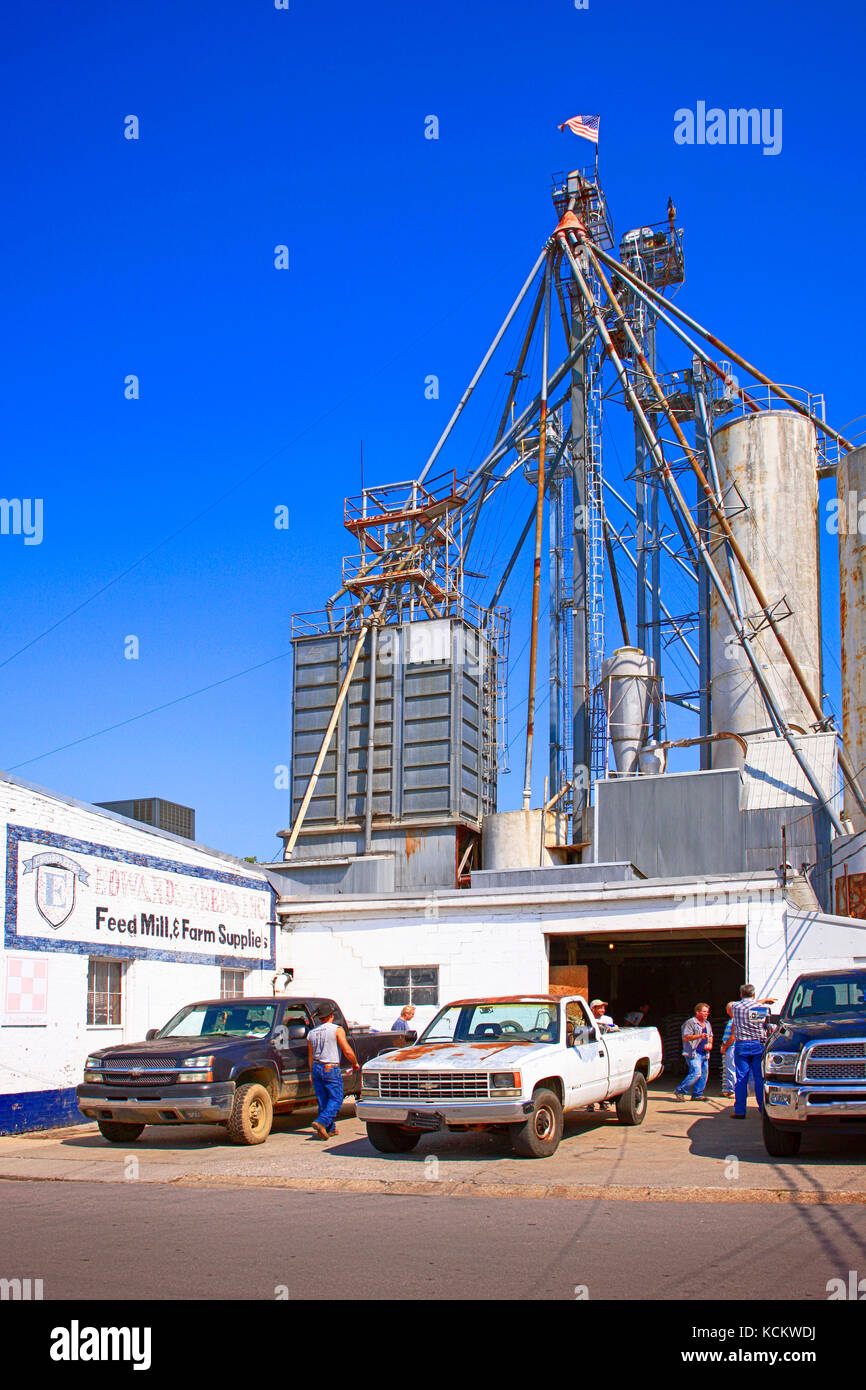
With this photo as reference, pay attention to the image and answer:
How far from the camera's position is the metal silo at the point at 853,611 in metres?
26.6

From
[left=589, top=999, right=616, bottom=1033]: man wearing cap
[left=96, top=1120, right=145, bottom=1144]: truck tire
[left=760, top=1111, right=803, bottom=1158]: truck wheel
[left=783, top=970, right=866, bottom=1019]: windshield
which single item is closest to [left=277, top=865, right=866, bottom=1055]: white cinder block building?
[left=589, top=999, right=616, bottom=1033]: man wearing cap

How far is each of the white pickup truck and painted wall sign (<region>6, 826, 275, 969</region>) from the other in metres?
6.39

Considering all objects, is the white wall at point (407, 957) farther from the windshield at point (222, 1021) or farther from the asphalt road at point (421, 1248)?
the asphalt road at point (421, 1248)

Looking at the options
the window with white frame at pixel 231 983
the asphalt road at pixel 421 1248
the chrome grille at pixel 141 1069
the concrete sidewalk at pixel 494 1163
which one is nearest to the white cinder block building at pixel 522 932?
the window with white frame at pixel 231 983

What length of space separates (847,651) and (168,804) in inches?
613

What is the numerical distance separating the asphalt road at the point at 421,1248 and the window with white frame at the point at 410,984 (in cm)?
1159

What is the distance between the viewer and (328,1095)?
14555 millimetres

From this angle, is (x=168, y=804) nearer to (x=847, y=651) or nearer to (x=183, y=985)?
(x=183, y=985)

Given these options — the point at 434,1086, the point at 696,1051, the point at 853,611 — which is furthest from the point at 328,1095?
the point at 853,611

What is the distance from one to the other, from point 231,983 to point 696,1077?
8667mm

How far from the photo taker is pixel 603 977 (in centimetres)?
3173

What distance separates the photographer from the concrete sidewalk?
10367mm

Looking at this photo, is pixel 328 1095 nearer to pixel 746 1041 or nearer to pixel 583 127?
pixel 746 1041
